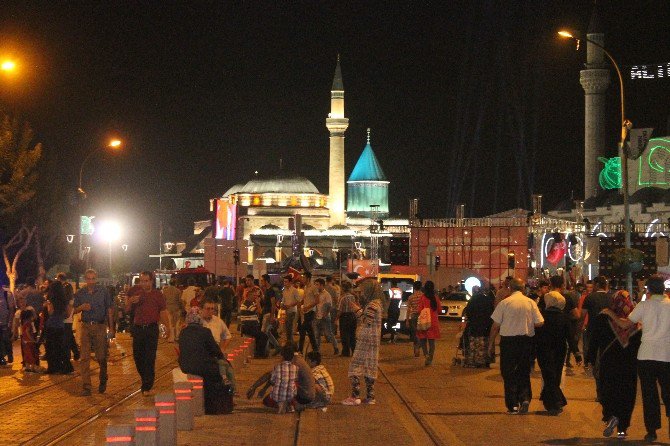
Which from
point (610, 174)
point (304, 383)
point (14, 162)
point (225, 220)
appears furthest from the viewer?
point (610, 174)

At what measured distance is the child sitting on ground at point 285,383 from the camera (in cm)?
1407

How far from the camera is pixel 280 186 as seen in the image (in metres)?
144

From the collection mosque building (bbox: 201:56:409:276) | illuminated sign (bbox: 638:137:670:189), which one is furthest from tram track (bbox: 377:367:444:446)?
mosque building (bbox: 201:56:409:276)

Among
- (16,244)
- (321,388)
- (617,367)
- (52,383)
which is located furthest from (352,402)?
(16,244)

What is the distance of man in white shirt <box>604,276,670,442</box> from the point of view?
11586 millimetres

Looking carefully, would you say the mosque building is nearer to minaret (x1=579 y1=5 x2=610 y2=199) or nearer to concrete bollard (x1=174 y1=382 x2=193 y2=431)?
minaret (x1=579 y1=5 x2=610 y2=199)

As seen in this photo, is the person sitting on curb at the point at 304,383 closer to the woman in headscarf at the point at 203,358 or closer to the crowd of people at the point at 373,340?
the crowd of people at the point at 373,340

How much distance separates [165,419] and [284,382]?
3.55 metres

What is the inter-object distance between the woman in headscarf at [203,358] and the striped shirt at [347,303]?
9.83 metres

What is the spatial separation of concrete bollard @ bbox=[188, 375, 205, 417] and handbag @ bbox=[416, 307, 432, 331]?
8751 millimetres

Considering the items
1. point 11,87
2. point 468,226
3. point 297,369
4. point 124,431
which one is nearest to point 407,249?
point 468,226

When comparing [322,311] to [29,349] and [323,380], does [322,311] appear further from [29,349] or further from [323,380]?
[323,380]

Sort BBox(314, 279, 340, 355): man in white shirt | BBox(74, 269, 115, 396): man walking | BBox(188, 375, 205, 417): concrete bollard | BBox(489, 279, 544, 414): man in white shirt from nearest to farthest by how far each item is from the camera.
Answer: BBox(188, 375, 205, 417): concrete bollard → BBox(489, 279, 544, 414): man in white shirt → BBox(74, 269, 115, 396): man walking → BBox(314, 279, 340, 355): man in white shirt

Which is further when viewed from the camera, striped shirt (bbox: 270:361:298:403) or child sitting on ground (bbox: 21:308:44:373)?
child sitting on ground (bbox: 21:308:44:373)
